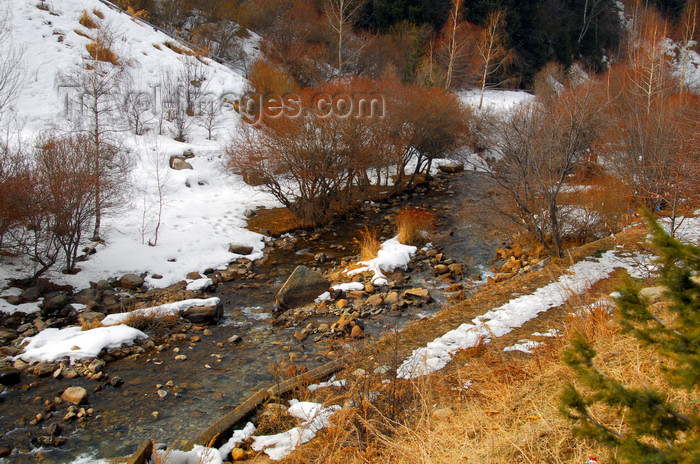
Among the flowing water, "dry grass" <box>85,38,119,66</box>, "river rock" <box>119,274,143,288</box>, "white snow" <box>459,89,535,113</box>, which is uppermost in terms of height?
"white snow" <box>459,89,535,113</box>

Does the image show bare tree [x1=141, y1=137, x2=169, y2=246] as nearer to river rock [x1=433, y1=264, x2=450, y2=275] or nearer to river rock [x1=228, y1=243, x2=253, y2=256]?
river rock [x1=228, y1=243, x2=253, y2=256]

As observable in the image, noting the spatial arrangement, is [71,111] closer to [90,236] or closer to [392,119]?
[90,236]

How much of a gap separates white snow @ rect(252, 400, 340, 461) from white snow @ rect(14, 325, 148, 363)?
4372mm

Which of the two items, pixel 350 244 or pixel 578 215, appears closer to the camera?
pixel 578 215

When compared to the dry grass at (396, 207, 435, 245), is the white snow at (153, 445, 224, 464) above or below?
below

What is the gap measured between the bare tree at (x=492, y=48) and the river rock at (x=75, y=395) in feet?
99.3

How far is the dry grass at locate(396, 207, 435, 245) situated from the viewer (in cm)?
1429

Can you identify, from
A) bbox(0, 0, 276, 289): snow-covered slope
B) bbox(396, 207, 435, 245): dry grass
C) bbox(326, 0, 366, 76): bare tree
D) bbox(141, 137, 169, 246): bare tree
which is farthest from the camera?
bbox(326, 0, 366, 76): bare tree

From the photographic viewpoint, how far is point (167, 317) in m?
9.34

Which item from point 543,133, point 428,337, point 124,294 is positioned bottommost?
point 124,294

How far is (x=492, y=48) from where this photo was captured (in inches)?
1382

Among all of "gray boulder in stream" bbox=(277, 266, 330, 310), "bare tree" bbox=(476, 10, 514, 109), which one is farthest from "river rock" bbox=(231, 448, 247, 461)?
"bare tree" bbox=(476, 10, 514, 109)

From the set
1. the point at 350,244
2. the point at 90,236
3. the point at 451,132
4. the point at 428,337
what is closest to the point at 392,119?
the point at 451,132

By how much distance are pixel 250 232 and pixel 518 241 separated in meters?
8.62
